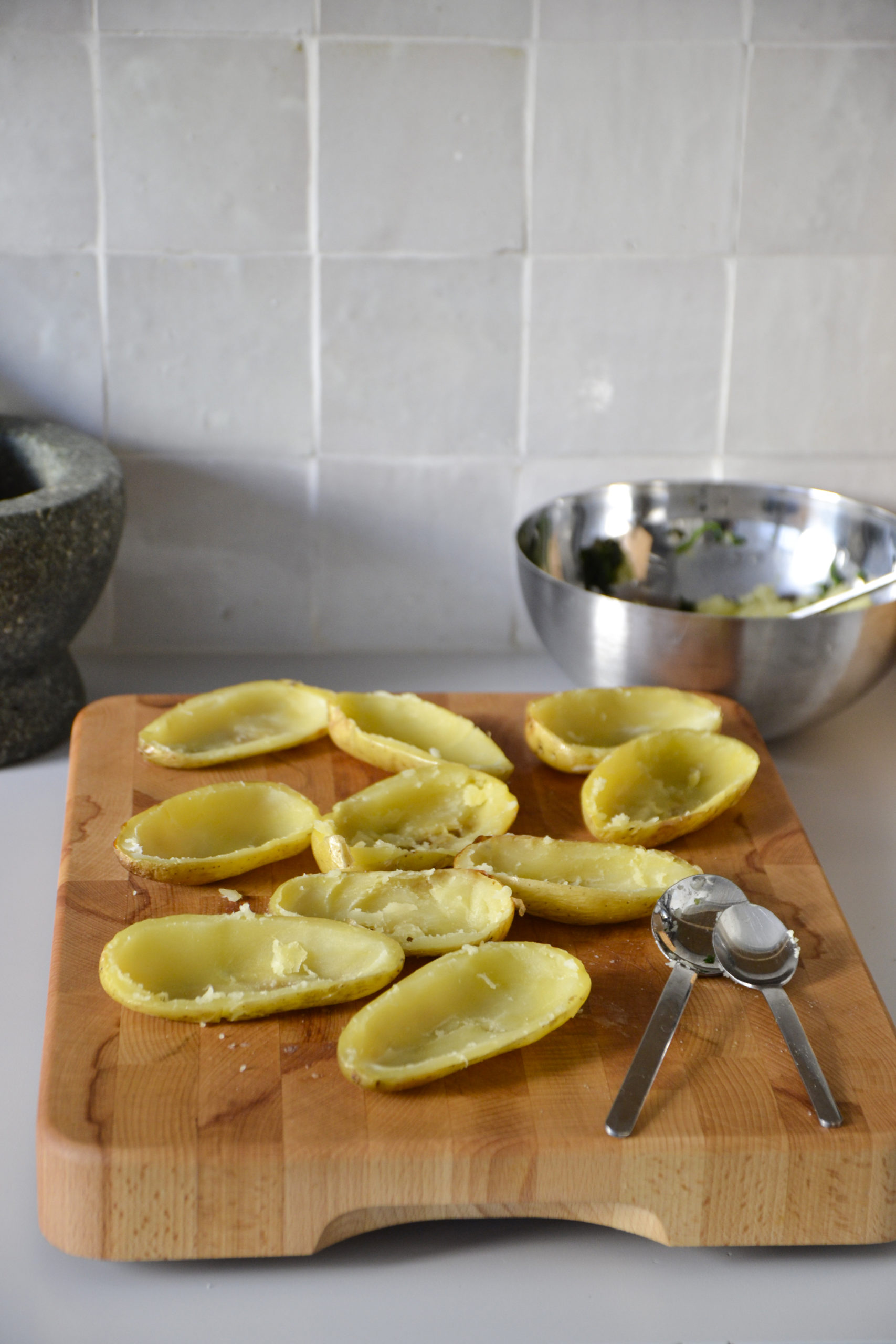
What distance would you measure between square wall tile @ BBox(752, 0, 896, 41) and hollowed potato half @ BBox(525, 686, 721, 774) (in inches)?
18.7

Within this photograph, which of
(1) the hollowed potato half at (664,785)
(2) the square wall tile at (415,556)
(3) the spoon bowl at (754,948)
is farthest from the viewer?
(2) the square wall tile at (415,556)

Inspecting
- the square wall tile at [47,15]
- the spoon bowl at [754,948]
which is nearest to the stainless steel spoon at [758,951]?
the spoon bowl at [754,948]

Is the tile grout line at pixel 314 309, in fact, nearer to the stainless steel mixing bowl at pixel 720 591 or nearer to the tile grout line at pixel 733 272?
the stainless steel mixing bowl at pixel 720 591

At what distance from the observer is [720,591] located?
0.99m

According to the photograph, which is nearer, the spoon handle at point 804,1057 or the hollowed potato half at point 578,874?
the spoon handle at point 804,1057

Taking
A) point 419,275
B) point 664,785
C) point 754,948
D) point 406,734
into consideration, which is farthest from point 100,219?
point 754,948

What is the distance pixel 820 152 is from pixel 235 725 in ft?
1.93

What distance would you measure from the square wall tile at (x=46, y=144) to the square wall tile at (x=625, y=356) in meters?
0.33

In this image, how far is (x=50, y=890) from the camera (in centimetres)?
73

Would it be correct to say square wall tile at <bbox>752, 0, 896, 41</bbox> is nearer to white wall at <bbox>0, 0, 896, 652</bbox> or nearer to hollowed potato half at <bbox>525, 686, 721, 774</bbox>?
white wall at <bbox>0, 0, 896, 652</bbox>

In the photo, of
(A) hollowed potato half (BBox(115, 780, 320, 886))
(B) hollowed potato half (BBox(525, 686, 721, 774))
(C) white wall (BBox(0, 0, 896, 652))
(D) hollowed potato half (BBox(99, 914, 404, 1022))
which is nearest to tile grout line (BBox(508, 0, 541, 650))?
(C) white wall (BBox(0, 0, 896, 652))

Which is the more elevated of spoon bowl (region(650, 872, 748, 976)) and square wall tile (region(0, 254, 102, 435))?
square wall tile (region(0, 254, 102, 435))

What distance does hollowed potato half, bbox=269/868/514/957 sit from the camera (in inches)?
23.4

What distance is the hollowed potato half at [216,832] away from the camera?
639mm
